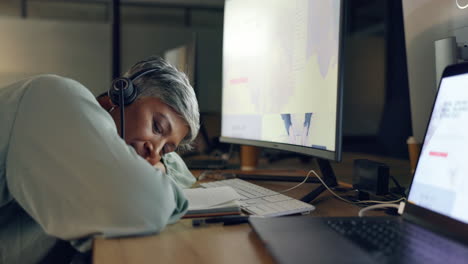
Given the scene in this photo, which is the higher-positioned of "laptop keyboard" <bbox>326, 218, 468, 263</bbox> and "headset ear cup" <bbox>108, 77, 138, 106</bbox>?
"headset ear cup" <bbox>108, 77, 138, 106</bbox>

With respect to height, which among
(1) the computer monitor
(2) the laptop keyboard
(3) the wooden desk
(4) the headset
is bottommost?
(3) the wooden desk

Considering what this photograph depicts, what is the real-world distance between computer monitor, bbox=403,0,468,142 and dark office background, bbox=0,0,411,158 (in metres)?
1.07

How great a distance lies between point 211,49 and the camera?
2.70 m

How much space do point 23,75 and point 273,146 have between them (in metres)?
1.94

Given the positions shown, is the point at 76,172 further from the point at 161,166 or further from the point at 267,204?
the point at 161,166

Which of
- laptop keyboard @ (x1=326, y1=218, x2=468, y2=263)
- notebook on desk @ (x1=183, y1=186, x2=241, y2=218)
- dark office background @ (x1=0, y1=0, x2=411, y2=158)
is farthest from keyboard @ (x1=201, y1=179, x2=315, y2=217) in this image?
dark office background @ (x1=0, y1=0, x2=411, y2=158)

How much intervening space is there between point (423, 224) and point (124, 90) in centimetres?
68

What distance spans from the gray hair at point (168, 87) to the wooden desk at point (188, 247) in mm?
335

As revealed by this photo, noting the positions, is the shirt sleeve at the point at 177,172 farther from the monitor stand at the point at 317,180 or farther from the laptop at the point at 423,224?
the laptop at the point at 423,224

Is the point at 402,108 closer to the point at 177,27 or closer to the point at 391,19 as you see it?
the point at 391,19

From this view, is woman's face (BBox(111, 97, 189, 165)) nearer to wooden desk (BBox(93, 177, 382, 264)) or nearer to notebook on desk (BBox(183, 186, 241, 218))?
notebook on desk (BBox(183, 186, 241, 218))

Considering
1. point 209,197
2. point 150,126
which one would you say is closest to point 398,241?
point 209,197

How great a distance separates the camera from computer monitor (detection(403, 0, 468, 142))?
0.95 metres

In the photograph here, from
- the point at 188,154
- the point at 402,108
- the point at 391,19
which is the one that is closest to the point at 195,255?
the point at 188,154
